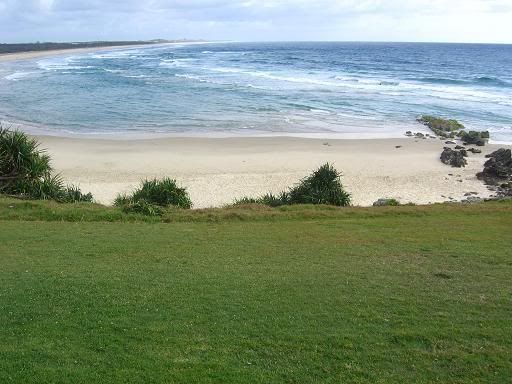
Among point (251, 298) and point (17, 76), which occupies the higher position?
point (17, 76)

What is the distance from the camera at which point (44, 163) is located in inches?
779

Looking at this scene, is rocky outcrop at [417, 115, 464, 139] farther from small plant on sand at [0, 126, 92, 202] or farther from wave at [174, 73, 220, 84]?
wave at [174, 73, 220, 84]

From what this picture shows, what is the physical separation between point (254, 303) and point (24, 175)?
13047 mm

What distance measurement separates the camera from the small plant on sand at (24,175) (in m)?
18.7

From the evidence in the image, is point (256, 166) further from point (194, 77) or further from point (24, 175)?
point (194, 77)

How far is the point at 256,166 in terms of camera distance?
29.3 metres

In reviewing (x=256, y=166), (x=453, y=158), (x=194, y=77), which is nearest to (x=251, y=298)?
(x=256, y=166)

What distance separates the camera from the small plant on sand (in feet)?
61.3

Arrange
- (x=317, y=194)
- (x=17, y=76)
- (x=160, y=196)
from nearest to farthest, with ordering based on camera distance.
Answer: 1. (x=160, y=196)
2. (x=317, y=194)
3. (x=17, y=76)

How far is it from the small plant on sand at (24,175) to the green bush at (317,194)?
21.2 feet

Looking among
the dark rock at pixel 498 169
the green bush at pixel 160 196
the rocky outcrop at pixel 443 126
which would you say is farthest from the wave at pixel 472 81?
the green bush at pixel 160 196

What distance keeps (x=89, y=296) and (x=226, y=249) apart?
385cm

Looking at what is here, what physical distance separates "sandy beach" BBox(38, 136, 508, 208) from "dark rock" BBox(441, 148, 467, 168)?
0.57 m

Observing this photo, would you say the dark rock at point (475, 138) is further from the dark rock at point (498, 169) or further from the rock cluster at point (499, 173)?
the dark rock at point (498, 169)
